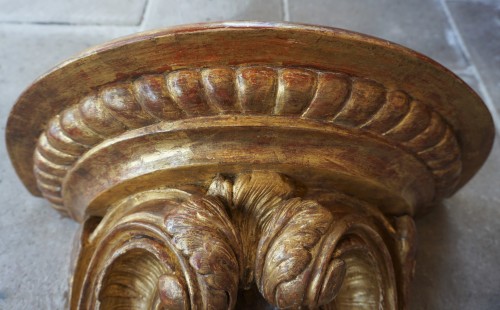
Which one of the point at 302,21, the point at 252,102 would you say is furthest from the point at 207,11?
the point at 252,102

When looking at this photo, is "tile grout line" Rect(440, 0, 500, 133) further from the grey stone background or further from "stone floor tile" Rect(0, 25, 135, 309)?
"stone floor tile" Rect(0, 25, 135, 309)

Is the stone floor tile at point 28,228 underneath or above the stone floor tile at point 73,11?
underneath

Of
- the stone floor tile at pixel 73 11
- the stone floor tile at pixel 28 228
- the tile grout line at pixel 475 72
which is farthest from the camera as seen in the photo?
the stone floor tile at pixel 73 11

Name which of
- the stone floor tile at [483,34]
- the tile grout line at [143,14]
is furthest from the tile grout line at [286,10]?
the stone floor tile at [483,34]

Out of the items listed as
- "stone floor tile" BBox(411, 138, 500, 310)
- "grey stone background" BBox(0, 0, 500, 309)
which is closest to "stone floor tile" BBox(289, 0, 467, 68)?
"grey stone background" BBox(0, 0, 500, 309)

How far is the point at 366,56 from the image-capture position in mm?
543

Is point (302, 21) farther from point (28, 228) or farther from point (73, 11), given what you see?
point (28, 228)

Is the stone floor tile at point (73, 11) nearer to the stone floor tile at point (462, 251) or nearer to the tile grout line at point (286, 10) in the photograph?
the tile grout line at point (286, 10)

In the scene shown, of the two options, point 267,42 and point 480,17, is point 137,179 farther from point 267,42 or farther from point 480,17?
point 480,17

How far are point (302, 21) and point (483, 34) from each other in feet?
2.00

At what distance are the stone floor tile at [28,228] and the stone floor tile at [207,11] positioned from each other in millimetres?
242

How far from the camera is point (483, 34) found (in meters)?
1.44

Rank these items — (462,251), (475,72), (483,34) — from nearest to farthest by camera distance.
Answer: (462,251)
(475,72)
(483,34)

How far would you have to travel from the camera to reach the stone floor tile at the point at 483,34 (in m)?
1.33
